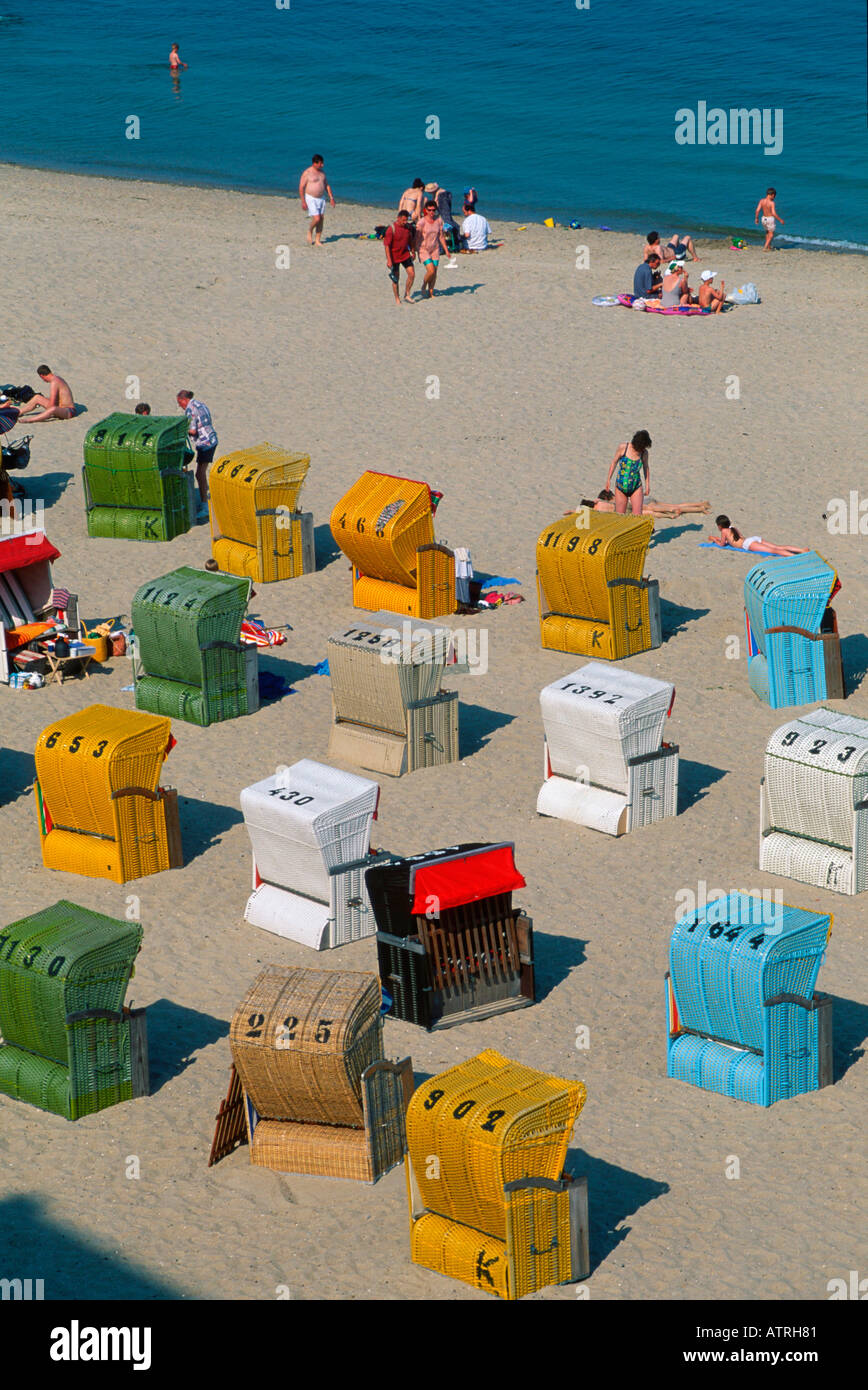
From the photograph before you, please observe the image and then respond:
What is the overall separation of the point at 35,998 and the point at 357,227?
27296 millimetres

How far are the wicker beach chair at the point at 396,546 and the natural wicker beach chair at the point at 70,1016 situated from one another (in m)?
8.01

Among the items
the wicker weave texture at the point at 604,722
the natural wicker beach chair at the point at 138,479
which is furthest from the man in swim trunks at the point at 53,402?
the wicker weave texture at the point at 604,722

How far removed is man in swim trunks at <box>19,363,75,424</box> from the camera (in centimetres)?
2433

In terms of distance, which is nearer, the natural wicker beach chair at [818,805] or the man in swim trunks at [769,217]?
the natural wicker beach chair at [818,805]

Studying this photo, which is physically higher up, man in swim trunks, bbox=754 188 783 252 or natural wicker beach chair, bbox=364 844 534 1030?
man in swim trunks, bbox=754 188 783 252

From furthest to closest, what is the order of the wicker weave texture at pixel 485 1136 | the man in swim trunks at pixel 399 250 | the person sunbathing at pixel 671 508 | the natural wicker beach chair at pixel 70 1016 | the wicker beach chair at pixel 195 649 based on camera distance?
the man in swim trunks at pixel 399 250 < the person sunbathing at pixel 671 508 < the wicker beach chair at pixel 195 649 < the natural wicker beach chair at pixel 70 1016 < the wicker weave texture at pixel 485 1136

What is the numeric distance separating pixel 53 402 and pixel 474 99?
36.9 m

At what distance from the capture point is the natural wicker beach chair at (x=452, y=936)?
464 inches

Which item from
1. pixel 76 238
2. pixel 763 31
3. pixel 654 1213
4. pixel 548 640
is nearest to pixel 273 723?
pixel 548 640

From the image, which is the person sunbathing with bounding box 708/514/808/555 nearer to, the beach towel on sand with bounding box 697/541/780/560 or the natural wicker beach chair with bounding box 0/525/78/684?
the beach towel on sand with bounding box 697/541/780/560

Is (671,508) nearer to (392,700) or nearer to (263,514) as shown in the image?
(263,514)

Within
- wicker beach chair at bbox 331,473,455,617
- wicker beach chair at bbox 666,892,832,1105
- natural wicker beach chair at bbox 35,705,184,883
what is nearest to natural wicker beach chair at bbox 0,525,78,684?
wicker beach chair at bbox 331,473,455,617

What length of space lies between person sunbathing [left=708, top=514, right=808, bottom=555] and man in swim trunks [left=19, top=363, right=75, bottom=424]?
30.6ft

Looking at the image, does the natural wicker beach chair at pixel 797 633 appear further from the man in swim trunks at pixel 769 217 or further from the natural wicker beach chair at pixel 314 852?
the man in swim trunks at pixel 769 217
